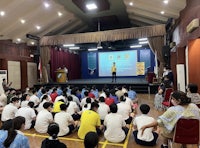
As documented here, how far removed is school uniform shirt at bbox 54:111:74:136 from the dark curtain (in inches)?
373

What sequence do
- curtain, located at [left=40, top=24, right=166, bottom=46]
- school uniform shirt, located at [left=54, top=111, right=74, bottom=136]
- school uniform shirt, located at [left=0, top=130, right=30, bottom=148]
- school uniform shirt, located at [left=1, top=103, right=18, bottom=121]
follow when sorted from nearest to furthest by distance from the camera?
school uniform shirt, located at [left=0, top=130, right=30, bottom=148] < school uniform shirt, located at [left=54, top=111, right=74, bottom=136] < school uniform shirt, located at [left=1, top=103, right=18, bottom=121] < curtain, located at [left=40, top=24, right=166, bottom=46]

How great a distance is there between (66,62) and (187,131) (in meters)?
13.7

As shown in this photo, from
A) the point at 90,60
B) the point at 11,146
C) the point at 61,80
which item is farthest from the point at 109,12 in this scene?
the point at 11,146

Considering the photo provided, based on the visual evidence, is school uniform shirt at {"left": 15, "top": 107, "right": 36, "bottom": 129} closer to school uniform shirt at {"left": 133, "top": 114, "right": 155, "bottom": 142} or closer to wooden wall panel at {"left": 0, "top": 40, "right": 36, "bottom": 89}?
school uniform shirt at {"left": 133, "top": 114, "right": 155, "bottom": 142}

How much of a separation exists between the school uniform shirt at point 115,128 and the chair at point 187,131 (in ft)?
4.13

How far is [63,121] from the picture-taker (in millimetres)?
3916

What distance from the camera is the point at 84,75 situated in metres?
17.7

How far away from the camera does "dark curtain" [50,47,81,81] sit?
13352 millimetres

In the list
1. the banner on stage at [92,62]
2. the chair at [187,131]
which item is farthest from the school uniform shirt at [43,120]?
the banner on stage at [92,62]

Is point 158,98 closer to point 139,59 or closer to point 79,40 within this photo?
point 79,40

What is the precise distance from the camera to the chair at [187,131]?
2340 millimetres

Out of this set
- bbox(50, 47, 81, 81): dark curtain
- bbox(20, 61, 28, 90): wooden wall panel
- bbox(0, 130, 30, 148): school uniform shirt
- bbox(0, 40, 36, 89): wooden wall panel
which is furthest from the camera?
bbox(50, 47, 81, 81): dark curtain

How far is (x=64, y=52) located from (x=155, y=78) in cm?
812

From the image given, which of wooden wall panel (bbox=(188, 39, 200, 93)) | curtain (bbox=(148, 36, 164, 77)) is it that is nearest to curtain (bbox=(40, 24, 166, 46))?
curtain (bbox=(148, 36, 164, 77))
